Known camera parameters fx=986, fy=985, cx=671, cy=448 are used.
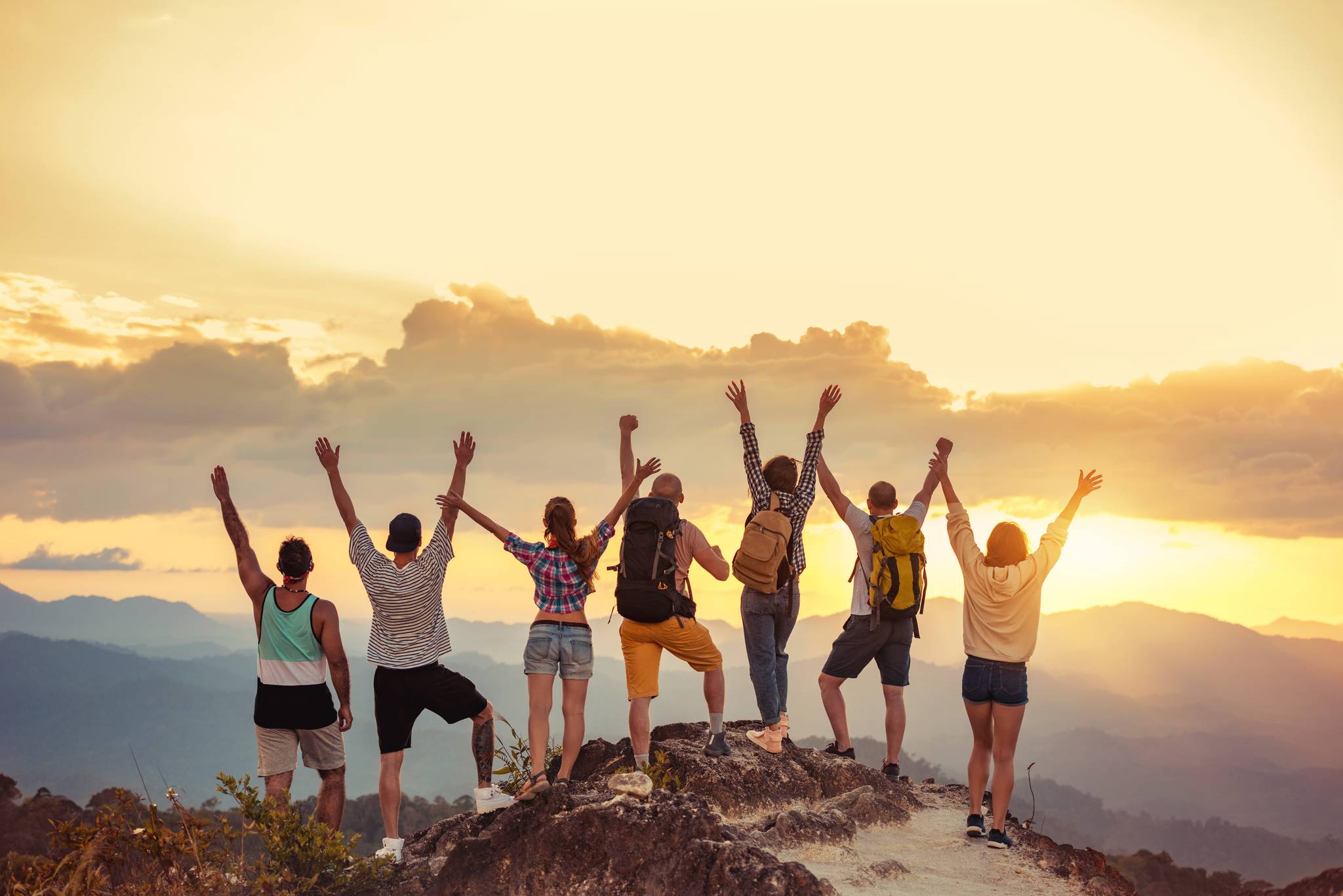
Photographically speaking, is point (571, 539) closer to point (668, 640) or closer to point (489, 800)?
point (668, 640)

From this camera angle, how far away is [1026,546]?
368 inches

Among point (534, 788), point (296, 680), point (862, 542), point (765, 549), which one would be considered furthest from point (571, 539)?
point (862, 542)

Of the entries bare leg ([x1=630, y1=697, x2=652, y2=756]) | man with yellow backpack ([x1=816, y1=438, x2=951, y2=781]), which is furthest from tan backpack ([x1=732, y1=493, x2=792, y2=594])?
bare leg ([x1=630, y1=697, x2=652, y2=756])

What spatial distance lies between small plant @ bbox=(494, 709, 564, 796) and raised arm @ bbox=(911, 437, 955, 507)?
4.70 m

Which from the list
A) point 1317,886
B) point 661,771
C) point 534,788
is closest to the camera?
point 534,788

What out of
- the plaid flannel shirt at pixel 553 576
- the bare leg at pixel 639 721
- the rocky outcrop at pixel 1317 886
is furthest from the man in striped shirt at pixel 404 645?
the rocky outcrop at pixel 1317 886

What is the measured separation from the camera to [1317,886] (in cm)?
899

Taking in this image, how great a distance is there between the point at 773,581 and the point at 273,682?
4934 mm

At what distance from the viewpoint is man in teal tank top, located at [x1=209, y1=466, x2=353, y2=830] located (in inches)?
336

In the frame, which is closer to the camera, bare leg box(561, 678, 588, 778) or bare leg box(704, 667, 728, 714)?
bare leg box(561, 678, 588, 778)

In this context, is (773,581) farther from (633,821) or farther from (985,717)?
(633,821)

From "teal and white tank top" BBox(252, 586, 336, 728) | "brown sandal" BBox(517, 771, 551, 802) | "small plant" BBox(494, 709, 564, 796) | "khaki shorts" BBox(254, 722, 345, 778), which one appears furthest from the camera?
"small plant" BBox(494, 709, 564, 796)

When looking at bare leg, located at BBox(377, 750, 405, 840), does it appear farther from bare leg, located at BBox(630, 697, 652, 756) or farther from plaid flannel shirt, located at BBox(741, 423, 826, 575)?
plaid flannel shirt, located at BBox(741, 423, 826, 575)

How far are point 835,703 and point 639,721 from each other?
3135 millimetres
